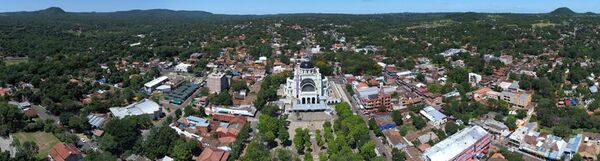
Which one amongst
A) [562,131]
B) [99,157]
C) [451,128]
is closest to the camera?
[99,157]

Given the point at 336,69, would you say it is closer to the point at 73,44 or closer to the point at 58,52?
the point at 58,52

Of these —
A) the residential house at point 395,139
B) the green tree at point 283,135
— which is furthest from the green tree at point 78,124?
the residential house at point 395,139

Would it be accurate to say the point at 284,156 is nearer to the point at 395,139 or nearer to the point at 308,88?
the point at 395,139

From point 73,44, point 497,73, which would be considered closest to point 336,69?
point 497,73

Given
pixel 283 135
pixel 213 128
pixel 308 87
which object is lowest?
pixel 213 128

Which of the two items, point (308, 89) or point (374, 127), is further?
point (308, 89)

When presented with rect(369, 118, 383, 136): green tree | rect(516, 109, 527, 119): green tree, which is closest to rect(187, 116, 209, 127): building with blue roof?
rect(369, 118, 383, 136): green tree

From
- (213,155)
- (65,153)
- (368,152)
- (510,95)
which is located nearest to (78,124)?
(65,153)

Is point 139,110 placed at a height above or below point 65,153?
above
